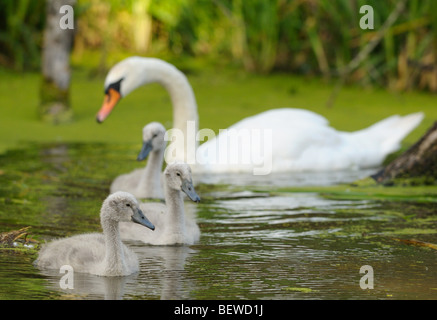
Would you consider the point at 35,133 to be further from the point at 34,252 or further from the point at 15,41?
the point at 34,252

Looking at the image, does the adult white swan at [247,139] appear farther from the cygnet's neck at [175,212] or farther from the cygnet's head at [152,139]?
the cygnet's neck at [175,212]

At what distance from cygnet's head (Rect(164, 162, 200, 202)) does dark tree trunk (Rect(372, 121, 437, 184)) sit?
7.58ft

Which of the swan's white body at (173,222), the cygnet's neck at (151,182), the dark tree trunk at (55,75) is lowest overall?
the swan's white body at (173,222)

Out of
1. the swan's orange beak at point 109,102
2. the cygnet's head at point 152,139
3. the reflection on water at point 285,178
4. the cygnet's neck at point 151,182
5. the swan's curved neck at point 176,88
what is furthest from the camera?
the swan's curved neck at point 176,88

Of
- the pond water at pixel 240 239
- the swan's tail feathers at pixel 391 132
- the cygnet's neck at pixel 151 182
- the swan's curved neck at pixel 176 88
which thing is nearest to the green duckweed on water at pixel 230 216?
the pond water at pixel 240 239

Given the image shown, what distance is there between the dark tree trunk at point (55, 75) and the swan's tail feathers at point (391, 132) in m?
3.02

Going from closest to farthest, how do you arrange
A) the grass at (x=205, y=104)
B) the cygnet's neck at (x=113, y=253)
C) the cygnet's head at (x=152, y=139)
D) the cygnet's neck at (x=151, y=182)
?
1. the cygnet's neck at (x=113, y=253)
2. the cygnet's neck at (x=151, y=182)
3. the cygnet's head at (x=152, y=139)
4. the grass at (x=205, y=104)

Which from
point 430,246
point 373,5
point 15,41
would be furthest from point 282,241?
point 15,41

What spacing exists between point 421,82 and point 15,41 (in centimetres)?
470

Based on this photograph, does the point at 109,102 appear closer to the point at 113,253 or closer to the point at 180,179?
the point at 180,179

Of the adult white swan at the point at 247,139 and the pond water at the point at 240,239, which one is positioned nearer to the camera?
the pond water at the point at 240,239

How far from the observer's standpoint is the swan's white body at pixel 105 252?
491 centimetres

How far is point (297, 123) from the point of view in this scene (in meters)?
8.45

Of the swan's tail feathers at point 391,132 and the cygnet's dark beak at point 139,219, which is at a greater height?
the swan's tail feathers at point 391,132
